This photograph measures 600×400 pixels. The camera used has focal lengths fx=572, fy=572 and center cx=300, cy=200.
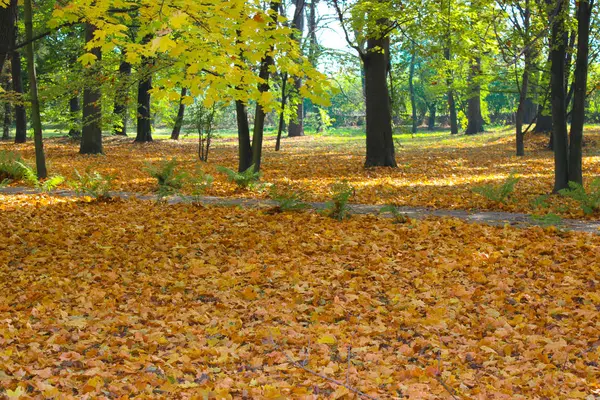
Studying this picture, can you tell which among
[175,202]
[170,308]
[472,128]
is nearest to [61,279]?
[170,308]

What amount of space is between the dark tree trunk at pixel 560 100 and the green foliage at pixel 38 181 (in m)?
9.34

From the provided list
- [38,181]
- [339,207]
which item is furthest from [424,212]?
[38,181]

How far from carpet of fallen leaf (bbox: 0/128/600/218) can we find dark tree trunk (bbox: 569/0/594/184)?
761 millimetres

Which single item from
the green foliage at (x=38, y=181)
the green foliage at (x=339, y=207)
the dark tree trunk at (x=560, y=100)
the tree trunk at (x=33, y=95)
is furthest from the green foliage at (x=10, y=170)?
the dark tree trunk at (x=560, y=100)

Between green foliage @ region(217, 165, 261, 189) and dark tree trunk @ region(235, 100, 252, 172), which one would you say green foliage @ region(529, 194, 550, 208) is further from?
dark tree trunk @ region(235, 100, 252, 172)

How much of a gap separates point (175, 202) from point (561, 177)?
7.17 meters

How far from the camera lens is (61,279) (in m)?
5.88

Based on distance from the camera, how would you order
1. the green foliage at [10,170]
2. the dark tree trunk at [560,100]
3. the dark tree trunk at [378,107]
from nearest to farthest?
the dark tree trunk at [560,100]
the green foliage at [10,170]
the dark tree trunk at [378,107]

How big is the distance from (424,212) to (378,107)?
6.59 metres

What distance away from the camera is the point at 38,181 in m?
11.5

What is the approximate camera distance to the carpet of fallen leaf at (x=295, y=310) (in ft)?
12.2

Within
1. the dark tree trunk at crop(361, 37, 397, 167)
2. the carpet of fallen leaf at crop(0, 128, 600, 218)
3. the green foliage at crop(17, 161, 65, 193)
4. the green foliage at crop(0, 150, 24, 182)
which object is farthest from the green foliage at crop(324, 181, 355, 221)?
the green foliage at crop(0, 150, 24, 182)

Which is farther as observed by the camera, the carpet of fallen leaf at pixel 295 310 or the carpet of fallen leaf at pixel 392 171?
the carpet of fallen leaf at pixel 392 171

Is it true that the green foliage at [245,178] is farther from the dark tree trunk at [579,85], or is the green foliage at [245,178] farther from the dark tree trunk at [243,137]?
the dark tree trunk at [579,85]
